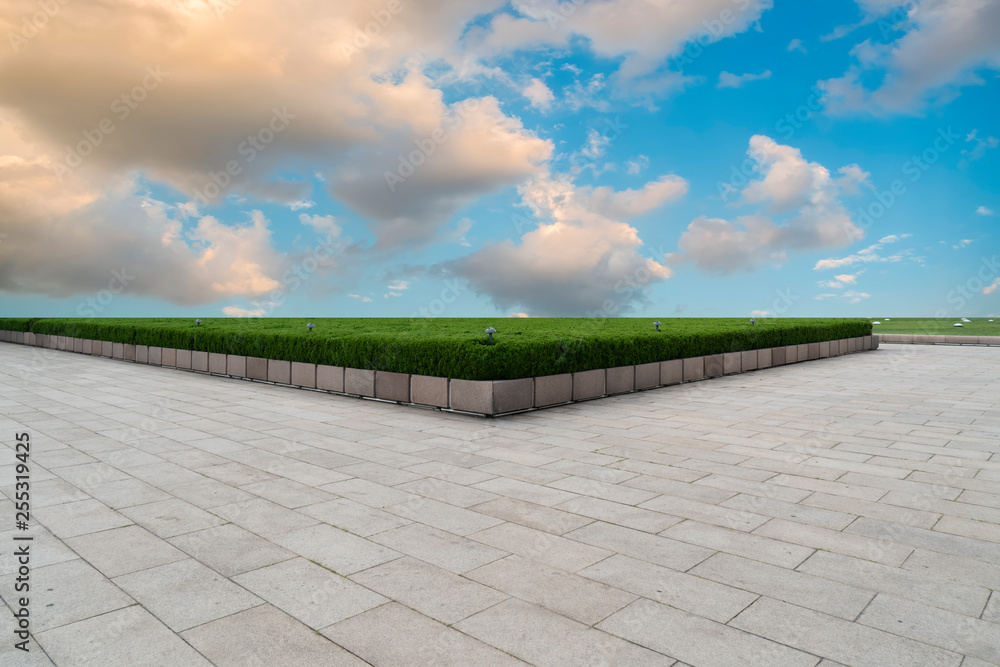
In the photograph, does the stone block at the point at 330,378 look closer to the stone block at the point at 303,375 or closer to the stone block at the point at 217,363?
the stone block at the point at 303,375

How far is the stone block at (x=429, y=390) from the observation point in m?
9.55

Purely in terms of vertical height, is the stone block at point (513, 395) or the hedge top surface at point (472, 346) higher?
the hedge top surface at point (472, 346)

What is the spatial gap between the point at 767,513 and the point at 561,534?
72.5 inches

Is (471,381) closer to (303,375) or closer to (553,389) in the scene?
(553,389)

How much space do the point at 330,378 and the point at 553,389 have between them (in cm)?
448

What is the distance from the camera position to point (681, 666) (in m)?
2.79

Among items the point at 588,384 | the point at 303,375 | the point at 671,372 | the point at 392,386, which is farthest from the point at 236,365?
the point at 671,372

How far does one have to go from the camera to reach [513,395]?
924 centimetres

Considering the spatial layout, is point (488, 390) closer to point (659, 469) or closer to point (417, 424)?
point (417, 424)

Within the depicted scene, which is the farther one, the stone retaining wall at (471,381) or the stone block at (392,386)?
the stone block at (392,386)

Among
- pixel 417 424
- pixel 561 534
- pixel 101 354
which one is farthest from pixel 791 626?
pixel 101 354

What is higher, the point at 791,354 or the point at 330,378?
the point at 791,354

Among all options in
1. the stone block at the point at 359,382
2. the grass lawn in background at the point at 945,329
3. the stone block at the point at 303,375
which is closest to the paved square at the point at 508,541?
the stone block at the point at 359,382

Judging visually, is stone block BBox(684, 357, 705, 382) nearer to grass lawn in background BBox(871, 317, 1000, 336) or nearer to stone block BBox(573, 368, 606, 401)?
stone block BBox(573, 368, 606, 401)
